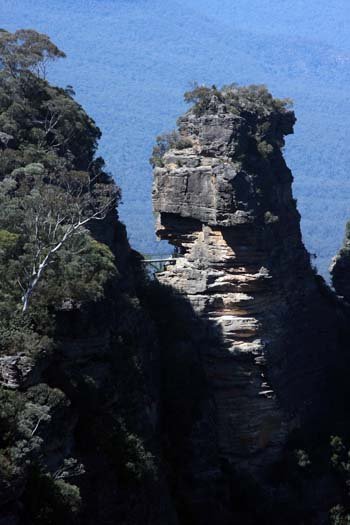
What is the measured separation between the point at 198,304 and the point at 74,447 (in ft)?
48.0

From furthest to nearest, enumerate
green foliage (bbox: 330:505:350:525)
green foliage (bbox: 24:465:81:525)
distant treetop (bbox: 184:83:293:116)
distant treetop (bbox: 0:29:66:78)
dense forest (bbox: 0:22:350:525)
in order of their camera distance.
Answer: distant treetop (bbox: 184:83:293:116) < distant treetop (bbox: 0:29:66:78) < green foliage (bbox: 330:505:350:525) < dense forest (bbox: 0:22:350:525) < green foliage (bbox: 24:465:81:525)

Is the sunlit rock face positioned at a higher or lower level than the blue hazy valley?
lower

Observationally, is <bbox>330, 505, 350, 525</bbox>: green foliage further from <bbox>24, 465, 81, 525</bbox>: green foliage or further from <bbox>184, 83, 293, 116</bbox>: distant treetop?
<bbox>24, 465, 81, 525</bbox>: green foliage

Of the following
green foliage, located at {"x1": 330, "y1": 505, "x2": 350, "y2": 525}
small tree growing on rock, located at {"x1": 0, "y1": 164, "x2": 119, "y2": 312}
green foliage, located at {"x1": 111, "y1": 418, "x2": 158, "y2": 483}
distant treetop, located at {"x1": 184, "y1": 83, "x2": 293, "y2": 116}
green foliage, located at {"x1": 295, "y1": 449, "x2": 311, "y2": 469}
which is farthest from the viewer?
distant treetop, located at {"x1": 184, "y1": 83, "x2": 293, "y2": 116}

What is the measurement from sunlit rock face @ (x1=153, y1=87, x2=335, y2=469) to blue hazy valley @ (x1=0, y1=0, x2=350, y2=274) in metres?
40.9

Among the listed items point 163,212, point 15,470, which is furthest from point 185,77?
point 15,470

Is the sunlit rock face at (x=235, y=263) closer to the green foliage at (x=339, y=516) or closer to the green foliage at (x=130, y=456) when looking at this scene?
the green foliage at (x=339, y=516)

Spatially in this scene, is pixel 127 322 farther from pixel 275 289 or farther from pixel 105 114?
pixel 105 114

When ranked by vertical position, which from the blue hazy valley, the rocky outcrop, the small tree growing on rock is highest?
the blue hazy valley

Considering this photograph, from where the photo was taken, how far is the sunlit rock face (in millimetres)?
41281

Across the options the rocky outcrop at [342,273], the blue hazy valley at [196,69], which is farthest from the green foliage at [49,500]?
the blue hazy valley at [196,69]

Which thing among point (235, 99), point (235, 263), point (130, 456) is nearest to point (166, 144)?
point (235, 99)

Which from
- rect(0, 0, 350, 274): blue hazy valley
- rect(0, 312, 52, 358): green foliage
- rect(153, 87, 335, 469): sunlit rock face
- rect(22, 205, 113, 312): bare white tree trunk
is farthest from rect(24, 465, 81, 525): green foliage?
rect(0, 0, 350, 274): blue hazy valley

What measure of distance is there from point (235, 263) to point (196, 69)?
335 ft
